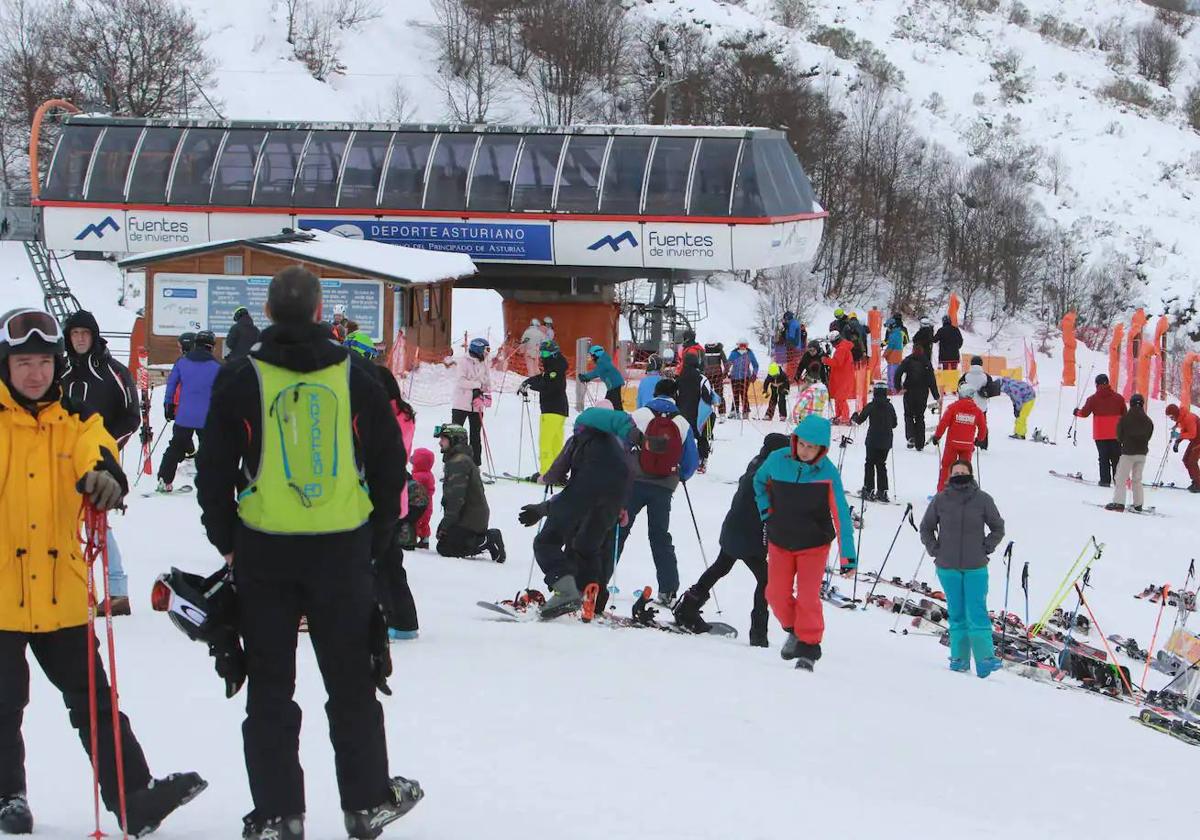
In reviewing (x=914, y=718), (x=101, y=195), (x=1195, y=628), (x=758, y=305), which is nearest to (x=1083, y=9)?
(x=758, y=305)

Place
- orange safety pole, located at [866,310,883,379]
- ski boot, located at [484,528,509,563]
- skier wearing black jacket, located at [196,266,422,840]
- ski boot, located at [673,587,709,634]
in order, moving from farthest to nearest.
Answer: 1. orange safety pole, located at [866,310,883,379]
2. ski boot, located at [484,528,509,563]
3. ski boot, located at [673,587,709,634]
4. skier wearing black jacket, located at [196,266,422,840]

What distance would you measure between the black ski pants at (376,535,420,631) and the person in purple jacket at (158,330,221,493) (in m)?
5.41

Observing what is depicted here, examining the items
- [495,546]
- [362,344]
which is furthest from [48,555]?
[495,546]

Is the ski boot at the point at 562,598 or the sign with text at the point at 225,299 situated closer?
the ski boot at the point at 562,598

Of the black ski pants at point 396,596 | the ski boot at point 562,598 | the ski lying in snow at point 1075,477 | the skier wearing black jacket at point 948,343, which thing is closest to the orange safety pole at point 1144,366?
the skier wearing black jacket at point 948,343

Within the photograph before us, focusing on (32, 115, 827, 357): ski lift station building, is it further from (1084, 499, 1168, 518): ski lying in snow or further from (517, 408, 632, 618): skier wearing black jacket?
(517, 408, 632, 618): skier wearing black jacket

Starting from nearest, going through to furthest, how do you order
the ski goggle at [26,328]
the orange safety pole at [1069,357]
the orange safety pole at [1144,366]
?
the ski goggle at [26,328] → the orange safety pole at [1144,366] → the orange safety pole at [1069,357]

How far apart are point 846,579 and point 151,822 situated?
394 inches

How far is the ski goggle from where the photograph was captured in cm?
438

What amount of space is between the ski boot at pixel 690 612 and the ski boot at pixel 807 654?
1.08 metres

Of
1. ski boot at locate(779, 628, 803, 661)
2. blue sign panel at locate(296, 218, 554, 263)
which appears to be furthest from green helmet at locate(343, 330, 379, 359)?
blue sign panel at locate(296, 218, 554, 263)

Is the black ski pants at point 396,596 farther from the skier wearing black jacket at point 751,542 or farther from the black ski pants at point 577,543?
the skier wearing black jacket at point 751,542

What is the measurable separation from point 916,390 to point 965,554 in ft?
38.8

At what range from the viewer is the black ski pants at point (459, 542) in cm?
1205
